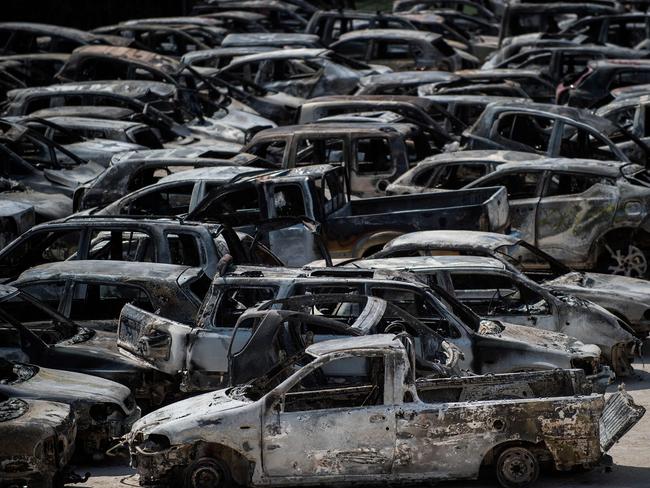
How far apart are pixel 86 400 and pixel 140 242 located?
3063 millimetres

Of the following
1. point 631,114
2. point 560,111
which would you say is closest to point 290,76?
point 631,114

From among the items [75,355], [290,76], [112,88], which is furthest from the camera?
[290,76]

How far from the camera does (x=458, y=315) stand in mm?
12289

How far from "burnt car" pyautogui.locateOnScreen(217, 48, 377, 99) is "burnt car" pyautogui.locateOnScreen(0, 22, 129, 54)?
3.12m

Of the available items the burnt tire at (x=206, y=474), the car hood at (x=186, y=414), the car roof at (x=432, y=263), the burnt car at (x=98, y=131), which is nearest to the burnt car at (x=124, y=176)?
the burnt car at (x=98, y=131)

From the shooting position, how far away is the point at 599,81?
75.5ft

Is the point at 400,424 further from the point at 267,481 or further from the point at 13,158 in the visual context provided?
the point at 13,158

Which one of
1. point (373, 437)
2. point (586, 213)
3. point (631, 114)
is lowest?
point (631, 114)

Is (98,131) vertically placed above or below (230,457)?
below

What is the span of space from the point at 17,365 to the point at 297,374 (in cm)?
262

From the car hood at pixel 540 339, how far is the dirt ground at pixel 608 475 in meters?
0.76

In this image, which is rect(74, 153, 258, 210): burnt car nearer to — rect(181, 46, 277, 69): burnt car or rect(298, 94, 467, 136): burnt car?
rect(298, 94, 467, 136): burnt car

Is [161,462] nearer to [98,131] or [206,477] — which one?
[206,477]

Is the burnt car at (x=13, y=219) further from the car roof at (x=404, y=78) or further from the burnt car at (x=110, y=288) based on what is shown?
the car roof at (x=404, y=78)
